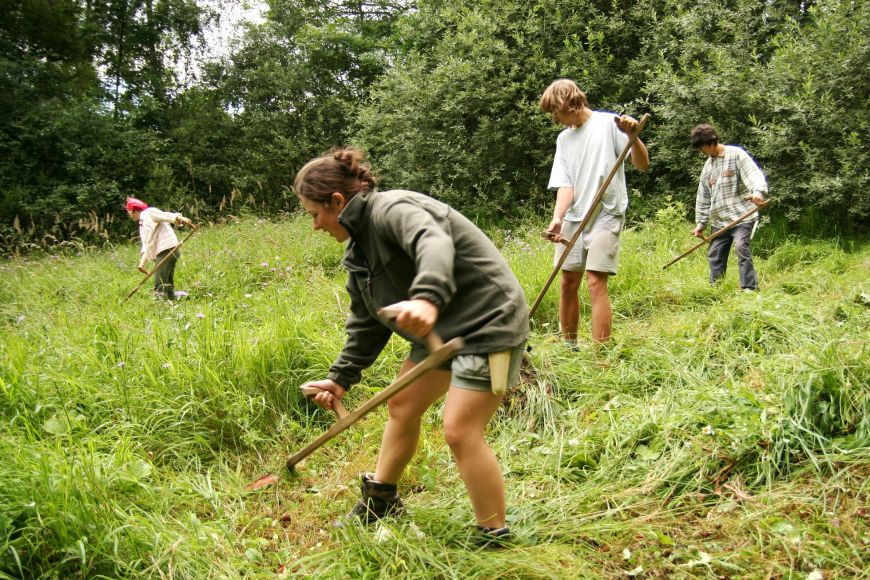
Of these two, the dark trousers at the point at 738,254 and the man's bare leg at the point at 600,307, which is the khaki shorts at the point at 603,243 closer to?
the man's bare leg at the point at 600,307

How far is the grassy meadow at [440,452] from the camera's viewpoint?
2039mm

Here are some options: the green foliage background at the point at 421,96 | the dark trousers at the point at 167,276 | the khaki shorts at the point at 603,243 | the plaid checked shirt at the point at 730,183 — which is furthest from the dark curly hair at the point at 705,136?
the dark trousers at the point at 167,276

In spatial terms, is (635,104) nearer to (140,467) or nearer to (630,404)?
(630,404)

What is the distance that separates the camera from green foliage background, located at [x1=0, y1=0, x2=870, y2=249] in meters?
7.15

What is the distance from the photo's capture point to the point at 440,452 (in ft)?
9.75

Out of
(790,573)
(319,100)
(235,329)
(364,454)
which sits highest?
(319,100)

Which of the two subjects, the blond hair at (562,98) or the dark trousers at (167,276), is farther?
the dark trousers at (167,276)

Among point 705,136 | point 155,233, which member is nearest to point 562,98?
point 705,136

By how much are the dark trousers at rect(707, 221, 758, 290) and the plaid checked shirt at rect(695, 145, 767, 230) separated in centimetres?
14

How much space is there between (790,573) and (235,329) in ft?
10.2

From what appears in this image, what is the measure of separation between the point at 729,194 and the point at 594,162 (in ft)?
6.61

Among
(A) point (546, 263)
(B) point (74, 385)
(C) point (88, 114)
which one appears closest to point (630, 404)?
(A) point (546, 263)

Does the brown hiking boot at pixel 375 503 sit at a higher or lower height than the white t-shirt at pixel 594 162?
lower

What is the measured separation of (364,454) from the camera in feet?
9.89
